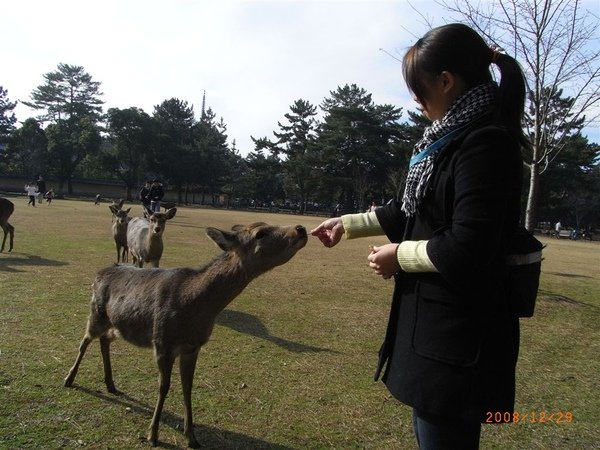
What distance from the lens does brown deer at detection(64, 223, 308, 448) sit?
3541 mm

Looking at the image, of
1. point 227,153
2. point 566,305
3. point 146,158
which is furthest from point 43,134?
point 566,305

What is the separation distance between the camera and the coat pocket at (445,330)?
163 cm

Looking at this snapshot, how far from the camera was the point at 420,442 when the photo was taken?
6.12 ft

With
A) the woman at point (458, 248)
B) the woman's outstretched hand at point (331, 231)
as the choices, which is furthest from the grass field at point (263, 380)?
the woman at point (458, 248)

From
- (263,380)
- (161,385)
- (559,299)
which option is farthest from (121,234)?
(559,299)

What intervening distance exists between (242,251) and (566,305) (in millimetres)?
8620

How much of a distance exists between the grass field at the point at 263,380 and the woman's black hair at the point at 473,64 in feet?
9.59

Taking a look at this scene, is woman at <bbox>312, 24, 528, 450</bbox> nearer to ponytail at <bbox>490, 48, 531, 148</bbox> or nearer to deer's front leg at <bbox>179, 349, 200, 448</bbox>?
ponytail at <bbox>490, 48, 531, 148</bbox>

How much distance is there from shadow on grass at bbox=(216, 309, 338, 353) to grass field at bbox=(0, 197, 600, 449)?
3 centimetres

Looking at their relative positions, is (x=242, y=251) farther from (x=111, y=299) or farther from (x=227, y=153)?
(x=227, y=153)

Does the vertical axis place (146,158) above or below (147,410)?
above

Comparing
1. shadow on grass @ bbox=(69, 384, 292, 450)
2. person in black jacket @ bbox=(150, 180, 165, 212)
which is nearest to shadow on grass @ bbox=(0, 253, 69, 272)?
shadow on grass @ bbox=(69, 384, 292, 450)

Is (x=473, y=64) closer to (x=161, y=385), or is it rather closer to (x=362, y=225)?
(x=362, y=225)
